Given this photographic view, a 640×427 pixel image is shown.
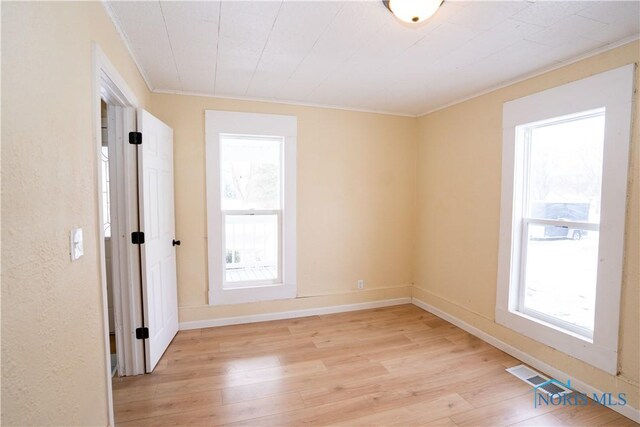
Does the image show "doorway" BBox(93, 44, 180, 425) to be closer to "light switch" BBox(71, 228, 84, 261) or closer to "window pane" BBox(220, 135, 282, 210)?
"window pane" BBox(220, 135, 282, 210)

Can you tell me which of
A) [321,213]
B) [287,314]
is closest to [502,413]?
[287,314]

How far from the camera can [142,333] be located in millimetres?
2367

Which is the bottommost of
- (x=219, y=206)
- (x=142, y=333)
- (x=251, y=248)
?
(x=142, y=333)

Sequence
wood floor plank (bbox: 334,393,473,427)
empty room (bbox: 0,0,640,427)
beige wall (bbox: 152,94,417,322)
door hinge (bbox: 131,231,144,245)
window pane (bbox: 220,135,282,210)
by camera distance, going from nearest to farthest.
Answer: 1. empty room (bbox: 0,0,640,427)
2. wood floor plank (bbox: 334,393,473,427)
3. door hinge (bbox: 131,231,144,245)
4. beige wall (bbox: 152,94,417,322)
5. window pane (bbox: 220,135,282,210)

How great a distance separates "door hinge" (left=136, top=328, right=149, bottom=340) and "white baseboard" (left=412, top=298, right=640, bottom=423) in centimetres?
301

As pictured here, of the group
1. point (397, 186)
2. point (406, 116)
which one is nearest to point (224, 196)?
point (397, 186)

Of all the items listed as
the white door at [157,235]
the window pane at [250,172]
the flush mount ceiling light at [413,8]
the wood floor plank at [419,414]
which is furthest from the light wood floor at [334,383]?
the flush mount ceiling light at [413,8]

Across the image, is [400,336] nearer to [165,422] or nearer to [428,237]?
[428,237]

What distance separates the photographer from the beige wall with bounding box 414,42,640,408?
1933mm

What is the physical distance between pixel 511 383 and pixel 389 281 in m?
1.76

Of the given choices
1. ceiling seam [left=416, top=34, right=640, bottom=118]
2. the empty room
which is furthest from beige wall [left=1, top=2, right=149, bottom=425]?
ceiling seam [left=416, top=34, right=640, bottom=118]

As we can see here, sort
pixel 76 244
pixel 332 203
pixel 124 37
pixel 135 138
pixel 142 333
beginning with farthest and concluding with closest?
1. pixel 332 203
2. pixel 142 333
3. pixel 135 138
4. pixel 124 37
5. pixel 76 244

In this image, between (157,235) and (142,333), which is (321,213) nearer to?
(157,235)

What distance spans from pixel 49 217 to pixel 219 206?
6.96 feet
